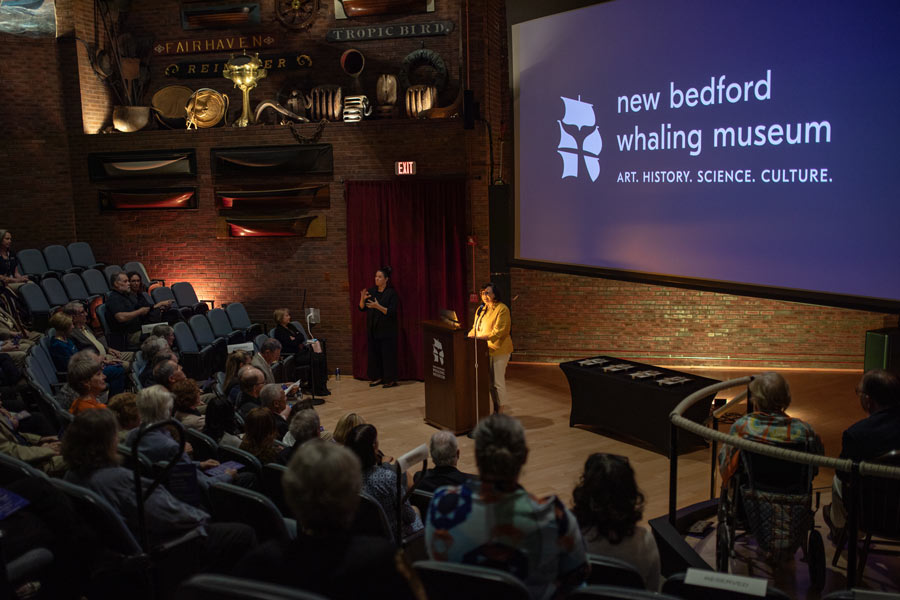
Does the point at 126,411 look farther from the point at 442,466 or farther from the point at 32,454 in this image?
the point at 442,466

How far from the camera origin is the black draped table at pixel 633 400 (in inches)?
268

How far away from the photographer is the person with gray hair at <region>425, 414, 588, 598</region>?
2.38 meters

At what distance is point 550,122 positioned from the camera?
25.7 ft

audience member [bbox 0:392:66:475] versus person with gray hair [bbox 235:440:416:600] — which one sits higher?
person with gray hair [bbox 235:440:416:600]

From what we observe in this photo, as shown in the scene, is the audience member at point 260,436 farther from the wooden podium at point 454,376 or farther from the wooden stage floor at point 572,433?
the wooden podium at point 454,376

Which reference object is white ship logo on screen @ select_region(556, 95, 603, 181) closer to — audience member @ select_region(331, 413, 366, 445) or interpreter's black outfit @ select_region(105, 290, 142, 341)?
audience member @ select_region(331, 413, 366, 445)

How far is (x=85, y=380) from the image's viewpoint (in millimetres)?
5246

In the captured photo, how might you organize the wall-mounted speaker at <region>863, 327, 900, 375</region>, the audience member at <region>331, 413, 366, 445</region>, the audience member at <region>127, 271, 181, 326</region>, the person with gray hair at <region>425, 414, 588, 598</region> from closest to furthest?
the person with gray hair at <region>425, 414, 588, 598</region> → the audience member at <region>331, 413, 366, 445</region> → the wall-mounted speaker at <region>863, 327, 900, 375</region> → the audience member at <region>127, 271, 181, 326</region>

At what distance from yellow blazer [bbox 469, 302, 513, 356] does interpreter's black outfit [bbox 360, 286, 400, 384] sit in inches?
78.3

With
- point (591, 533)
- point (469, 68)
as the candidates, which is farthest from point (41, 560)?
point (469, 68)

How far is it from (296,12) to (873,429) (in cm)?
891

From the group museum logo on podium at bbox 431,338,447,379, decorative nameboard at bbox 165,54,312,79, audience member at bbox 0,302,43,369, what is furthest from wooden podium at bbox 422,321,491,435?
A: decorative nameboard at bbox 165,54,312,79

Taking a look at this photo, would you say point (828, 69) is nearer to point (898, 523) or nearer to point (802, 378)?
point (898, 523)

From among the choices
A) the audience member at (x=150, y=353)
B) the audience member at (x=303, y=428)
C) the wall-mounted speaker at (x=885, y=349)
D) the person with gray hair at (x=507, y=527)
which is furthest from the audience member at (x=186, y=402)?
the wall-mounted speaker at (x=885, y=349)
